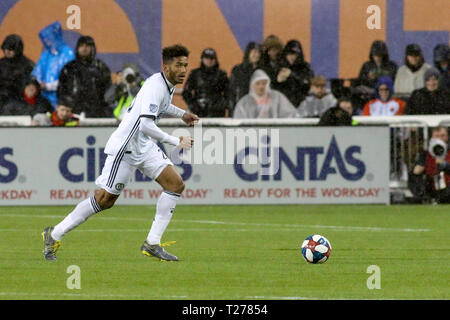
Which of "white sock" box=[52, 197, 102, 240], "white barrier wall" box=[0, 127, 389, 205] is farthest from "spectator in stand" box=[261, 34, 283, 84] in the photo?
"white sock" box=[52, 197, 102, 240]

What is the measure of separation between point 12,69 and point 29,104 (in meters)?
0.67

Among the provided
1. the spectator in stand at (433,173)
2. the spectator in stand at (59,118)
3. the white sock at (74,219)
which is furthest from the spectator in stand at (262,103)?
the white sock at (74,219)

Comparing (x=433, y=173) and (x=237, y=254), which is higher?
(x=433, y=173)

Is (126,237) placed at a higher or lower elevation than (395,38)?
lower

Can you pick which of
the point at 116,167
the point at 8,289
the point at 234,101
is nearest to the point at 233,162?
the point at 234,101

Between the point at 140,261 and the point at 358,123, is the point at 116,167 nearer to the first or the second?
the point at 140,261

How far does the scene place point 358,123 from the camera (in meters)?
20.8

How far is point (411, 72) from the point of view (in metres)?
21.8

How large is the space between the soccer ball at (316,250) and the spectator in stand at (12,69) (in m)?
10.2

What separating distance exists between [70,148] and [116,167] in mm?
7679

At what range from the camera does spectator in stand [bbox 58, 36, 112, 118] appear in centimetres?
2081

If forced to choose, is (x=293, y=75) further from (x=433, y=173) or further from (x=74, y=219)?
(x=74, y=219)

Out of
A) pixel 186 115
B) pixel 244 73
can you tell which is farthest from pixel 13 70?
pixel 186 115

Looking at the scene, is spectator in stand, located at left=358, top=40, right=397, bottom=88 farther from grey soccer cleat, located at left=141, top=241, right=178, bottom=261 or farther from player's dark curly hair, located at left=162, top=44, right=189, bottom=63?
grey soccer cleat, located at left=141, top=241, right=178, bottom=261
